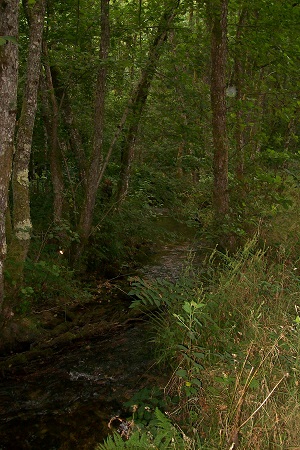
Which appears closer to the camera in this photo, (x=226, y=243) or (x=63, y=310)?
(x=63, y=310)

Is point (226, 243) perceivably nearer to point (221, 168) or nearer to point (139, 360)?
point (221, 168)

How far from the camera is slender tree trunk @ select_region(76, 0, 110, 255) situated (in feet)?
25.6

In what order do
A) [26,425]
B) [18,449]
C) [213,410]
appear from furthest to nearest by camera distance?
1. [26,425]
2. [18,449]
3. [213,410]

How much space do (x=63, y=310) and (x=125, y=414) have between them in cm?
272

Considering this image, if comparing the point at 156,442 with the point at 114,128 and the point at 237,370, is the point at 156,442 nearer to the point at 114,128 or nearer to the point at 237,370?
the point at 237,370

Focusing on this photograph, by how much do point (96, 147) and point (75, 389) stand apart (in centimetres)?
448

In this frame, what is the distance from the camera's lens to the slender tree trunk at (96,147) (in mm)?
7801

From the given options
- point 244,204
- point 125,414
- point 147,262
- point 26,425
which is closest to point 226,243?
point 244,204

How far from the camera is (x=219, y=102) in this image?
7809mm

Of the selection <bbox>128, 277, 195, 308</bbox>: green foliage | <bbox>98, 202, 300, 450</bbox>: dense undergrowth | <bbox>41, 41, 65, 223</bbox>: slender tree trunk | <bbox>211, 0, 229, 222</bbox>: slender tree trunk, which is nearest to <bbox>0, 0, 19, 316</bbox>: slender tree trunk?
<bbox>128, 277, 195, 308</bbox>: green foliage

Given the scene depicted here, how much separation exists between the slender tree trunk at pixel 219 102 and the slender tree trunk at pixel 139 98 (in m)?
1.16

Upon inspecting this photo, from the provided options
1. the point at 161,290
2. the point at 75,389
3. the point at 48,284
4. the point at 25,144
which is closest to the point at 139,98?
the point at 25,144

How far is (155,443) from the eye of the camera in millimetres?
3018

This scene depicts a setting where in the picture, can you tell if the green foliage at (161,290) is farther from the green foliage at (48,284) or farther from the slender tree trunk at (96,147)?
the slender tree trunk at (96,147)
